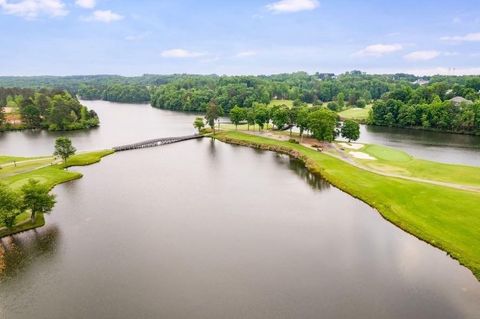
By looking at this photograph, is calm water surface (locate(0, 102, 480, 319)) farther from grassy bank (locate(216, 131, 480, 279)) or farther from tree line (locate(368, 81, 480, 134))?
tree line (locate(368, 81, 480, 134))

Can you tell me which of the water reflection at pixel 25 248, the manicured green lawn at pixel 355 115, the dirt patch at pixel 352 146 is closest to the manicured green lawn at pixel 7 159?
the water reflection at pixel 25 248

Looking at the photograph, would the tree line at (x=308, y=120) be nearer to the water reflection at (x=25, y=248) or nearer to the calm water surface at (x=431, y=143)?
the calm water surface at (x=431, y=143)

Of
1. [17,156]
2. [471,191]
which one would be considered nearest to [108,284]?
[471,191]

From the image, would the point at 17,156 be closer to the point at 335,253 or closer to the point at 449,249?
the point at 335,253

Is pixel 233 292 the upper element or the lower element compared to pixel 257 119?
lower

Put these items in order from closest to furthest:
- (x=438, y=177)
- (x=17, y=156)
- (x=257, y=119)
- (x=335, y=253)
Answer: (x=335, y=253), (x=438, y=177), (x=17, y=156), (x=257, y=119)

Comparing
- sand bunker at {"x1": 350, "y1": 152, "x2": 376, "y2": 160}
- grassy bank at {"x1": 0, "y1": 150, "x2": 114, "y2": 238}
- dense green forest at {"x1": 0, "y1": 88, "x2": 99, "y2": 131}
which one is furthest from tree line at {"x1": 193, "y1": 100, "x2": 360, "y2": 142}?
grassy bank at {"x1": 0, "y1": 150, "x2": 114, "y2": 238}

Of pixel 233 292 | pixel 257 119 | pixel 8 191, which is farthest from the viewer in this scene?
pixel 257 119

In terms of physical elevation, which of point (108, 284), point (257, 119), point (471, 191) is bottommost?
point (108, 284)
